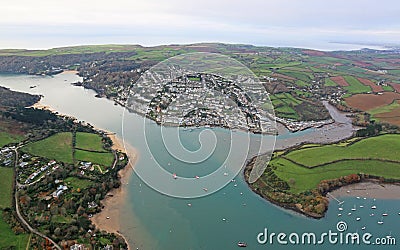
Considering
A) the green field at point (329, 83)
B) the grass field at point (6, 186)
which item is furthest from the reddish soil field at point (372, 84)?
the grass field at point (6, 186)

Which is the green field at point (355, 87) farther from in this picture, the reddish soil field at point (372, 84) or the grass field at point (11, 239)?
the grass field at point (11, 239)

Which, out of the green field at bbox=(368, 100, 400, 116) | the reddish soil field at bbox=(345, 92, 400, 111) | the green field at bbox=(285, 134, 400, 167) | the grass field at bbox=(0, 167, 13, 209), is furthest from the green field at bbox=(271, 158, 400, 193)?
the reddish soil field at bbox=(345, 92, 400, 111)

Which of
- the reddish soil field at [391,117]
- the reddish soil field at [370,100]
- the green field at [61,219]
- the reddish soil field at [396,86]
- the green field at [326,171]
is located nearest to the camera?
the green field at [61,219]

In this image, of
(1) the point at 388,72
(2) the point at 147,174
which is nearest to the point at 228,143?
(2) the point at 147,174

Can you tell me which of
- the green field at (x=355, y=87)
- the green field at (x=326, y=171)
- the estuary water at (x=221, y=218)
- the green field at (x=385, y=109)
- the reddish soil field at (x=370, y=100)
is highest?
the green field at (x=355, y=87)

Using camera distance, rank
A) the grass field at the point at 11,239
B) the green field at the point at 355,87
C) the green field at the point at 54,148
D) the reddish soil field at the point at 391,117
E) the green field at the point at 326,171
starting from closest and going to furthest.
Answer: the grass field at the point at 11,239 < the green field at the point at 326,171 < the green field at the point at 54,148 < the reddish soil field at the point at 391,117 < the green field at the point at 355,87

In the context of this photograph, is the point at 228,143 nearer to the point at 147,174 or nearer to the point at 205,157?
the point at 205,157

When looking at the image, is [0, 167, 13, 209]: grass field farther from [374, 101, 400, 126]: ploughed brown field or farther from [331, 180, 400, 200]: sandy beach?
[374, 101, 400, 126]: ploughed brown field

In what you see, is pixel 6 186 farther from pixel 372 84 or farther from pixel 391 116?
pixel 372 84
